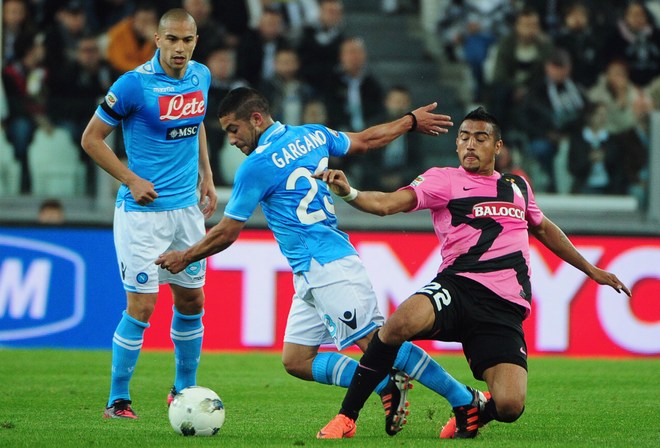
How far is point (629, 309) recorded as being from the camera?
489 inches

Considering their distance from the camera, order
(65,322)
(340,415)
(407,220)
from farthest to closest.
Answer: (407,220), (65,322), (340,415)

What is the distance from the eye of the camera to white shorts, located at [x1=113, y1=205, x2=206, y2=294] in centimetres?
762

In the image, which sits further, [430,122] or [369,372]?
[430,122]

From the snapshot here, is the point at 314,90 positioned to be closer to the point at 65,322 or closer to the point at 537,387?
the point at 65,322

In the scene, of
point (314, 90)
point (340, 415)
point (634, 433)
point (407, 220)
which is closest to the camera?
point (340, 415)

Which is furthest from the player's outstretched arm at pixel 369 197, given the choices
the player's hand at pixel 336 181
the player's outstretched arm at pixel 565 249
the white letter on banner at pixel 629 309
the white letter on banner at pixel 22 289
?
the white letter on banner at pixel 22 289

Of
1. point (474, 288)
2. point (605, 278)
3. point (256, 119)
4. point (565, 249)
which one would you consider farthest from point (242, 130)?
point (605, 278)

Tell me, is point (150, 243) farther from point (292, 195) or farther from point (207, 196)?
point (292, 195)

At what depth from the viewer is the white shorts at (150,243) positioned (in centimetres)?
762

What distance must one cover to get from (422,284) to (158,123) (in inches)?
208

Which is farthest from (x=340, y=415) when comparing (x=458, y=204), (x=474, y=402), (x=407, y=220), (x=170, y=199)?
(x=407, y=220)

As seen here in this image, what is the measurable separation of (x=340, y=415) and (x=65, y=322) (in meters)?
6.43

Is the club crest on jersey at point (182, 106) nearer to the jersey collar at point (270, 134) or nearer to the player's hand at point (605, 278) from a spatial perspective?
the jersey collar at point (270, 134)

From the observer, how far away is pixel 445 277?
267 inches
